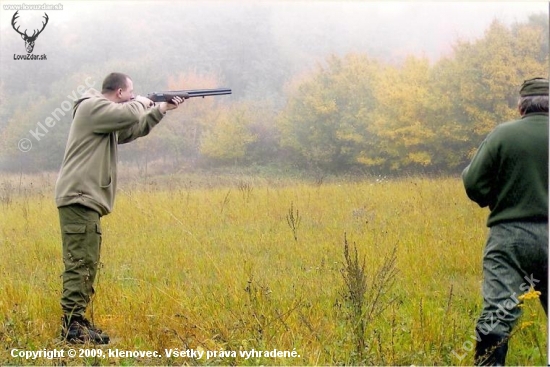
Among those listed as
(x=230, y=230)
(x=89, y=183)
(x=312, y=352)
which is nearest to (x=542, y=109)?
(x=312, y=352)

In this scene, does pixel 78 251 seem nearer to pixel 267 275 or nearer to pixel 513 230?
pixel 267 275

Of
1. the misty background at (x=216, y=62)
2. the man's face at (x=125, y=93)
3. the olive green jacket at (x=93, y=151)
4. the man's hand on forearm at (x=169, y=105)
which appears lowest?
the olive green jacket at (x=93, y=151)

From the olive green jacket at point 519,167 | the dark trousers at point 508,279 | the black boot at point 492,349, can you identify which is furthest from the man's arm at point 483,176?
the black boot at point 492,349

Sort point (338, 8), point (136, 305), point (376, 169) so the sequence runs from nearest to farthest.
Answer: point (136, 305) < point (338, 8) < point (376, 169)

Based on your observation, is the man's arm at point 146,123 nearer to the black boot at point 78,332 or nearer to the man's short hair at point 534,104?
the black boot at point 78,332

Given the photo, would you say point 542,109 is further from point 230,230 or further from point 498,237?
point 230,230

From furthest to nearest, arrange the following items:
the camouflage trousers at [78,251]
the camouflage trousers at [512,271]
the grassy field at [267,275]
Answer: the camouflage trousers at [78,251], the grassy field at [267,275], the camouflage trousers at [512,271]

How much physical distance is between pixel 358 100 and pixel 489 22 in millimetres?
1537

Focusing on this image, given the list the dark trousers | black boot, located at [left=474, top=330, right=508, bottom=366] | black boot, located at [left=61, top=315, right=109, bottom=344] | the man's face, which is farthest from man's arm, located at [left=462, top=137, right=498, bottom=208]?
black boot, located at [left=61, top=315, right=109, bottom=344]

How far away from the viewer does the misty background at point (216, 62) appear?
547cm

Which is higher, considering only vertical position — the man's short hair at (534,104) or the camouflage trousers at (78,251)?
the man's short hair at (534,104)

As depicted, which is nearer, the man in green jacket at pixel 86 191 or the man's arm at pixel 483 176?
the man's arm at pixel 483 176

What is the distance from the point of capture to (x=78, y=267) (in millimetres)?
3500

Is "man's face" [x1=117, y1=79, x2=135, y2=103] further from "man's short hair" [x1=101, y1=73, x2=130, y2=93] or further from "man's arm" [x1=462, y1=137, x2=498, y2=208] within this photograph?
"man's arm" [x1=462, y1=137, x2=498, y2=208]
